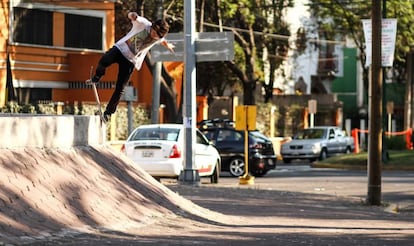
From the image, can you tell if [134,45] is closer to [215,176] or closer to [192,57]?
[192,57]

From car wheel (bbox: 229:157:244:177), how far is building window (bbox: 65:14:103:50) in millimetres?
13113

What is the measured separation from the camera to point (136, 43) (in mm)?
13547

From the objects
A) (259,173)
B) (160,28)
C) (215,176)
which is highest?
(160,28)

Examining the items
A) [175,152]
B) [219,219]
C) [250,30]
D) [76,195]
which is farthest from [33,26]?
[76,195]

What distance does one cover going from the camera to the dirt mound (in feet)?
34.2

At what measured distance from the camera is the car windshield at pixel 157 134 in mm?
24156

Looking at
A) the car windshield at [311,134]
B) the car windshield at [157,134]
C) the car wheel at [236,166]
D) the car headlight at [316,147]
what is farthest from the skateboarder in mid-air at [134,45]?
the car windshield at [311,134]

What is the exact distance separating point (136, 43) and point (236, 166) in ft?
53.9

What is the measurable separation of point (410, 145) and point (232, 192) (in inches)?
1131

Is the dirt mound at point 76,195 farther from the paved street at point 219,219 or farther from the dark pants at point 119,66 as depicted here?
the dark pants at point 119,66

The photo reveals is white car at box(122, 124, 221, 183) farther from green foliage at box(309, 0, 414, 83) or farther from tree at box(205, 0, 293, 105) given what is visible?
green foliage at box(309, 0, 414, 83)

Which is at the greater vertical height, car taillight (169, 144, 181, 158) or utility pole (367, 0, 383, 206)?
utility pole (367, 0, 383, 206)

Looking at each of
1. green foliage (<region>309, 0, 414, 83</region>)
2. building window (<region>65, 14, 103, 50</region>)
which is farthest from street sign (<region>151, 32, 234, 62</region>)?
green foliage (<region>309, 0, 414, 83</region>)

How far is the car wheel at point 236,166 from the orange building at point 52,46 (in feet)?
34.3
